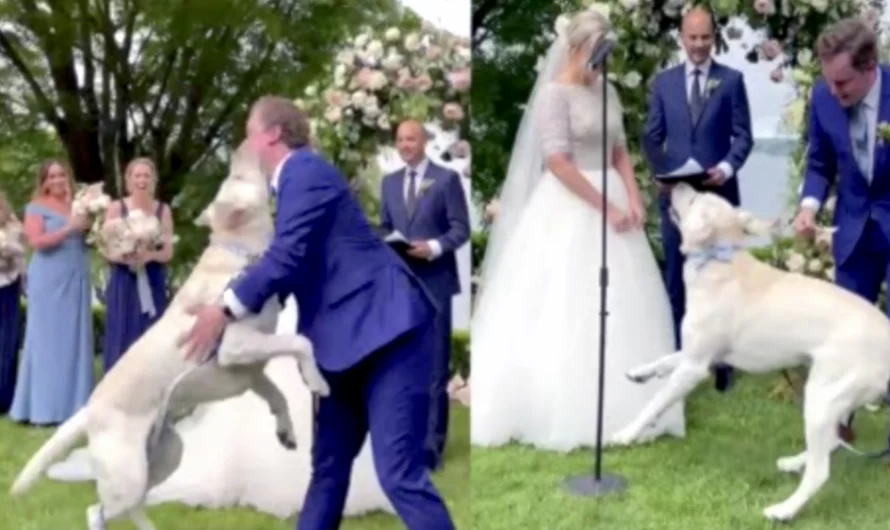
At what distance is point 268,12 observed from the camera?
12.1 ft

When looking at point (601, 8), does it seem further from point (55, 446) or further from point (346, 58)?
point (55, 446)

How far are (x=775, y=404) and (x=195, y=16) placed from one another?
76.3 inches

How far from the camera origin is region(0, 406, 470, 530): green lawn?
142 inches

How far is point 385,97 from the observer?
364 cm

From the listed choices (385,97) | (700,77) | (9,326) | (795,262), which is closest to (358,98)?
(385,97)

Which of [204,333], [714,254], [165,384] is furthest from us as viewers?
[714,254]

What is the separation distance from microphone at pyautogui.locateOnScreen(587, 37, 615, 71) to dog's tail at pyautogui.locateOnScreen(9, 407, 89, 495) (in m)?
1.66

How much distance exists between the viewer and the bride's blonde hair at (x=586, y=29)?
3.69m

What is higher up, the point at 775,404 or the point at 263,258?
the point at 263,258

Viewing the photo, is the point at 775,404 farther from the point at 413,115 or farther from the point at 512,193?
the point at 413,115

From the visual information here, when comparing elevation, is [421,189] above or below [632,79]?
below

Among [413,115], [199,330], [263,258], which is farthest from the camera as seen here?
[413,115]

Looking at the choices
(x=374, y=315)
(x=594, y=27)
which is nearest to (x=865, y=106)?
(x=594, y=27)

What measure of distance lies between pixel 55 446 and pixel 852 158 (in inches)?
90.7
